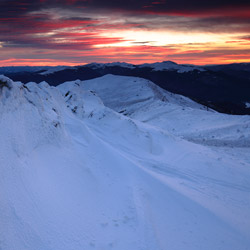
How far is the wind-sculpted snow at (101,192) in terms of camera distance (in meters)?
4.52

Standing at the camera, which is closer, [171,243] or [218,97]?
[171,243]

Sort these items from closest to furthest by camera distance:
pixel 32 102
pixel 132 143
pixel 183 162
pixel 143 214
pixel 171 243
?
pixel 171 243 < pixel 143 214 < pixel 32 102 < pixel 183 162 < pixel 132 143

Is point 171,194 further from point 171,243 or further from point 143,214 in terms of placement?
point 171,243

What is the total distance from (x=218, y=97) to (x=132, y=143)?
198866mm

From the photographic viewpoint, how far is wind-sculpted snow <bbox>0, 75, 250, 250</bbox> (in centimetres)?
452

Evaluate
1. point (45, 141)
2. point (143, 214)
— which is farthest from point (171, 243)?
point (45, 141)

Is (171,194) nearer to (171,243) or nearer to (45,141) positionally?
(171,243)

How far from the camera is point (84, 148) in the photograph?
8.80m

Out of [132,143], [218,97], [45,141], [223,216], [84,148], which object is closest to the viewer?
[223,216]

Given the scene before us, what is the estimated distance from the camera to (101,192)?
6.40 m

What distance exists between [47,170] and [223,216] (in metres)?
5.34

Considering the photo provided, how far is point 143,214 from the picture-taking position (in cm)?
554

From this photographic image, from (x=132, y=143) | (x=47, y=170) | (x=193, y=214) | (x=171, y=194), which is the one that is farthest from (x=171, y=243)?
(x=132, y=143)

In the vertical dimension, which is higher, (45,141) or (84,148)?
(45,141)
